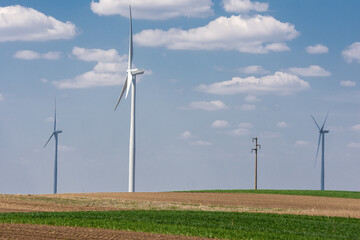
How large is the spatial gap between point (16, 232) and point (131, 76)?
4771 centimetres

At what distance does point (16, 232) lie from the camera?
2009 cm

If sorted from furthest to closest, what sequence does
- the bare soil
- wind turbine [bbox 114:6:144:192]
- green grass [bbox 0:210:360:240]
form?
wind turbine [bbox 114:6:144:192], green grass [bbox 0:210:360:240], the bare soil

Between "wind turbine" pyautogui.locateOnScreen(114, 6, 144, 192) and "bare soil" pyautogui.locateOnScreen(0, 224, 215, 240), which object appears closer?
"bare soil" pyautogui.locateOnScreen(0, 224, 215, 240)

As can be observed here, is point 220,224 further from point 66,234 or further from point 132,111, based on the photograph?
point 132,111

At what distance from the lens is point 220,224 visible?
27.3 metres

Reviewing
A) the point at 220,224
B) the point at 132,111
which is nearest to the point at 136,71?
the point at 132,111

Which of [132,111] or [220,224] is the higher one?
[132,111]

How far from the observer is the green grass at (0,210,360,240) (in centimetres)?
A: 2341

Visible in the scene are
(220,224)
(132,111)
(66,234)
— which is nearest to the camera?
(66,234)

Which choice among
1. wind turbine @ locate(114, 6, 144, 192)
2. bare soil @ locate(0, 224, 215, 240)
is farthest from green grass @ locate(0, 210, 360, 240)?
wind turbine @ locate(114, 6, 144, 192)

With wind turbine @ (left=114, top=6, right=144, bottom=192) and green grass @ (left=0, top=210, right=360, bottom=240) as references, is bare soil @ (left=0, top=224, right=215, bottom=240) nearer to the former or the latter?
green grass @ (left=0, top=210, right=360, bottom=240)

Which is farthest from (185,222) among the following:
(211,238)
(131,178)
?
(131,178)

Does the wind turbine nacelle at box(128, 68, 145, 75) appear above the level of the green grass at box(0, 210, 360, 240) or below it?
above

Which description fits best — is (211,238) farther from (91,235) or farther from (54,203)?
(54,203)
